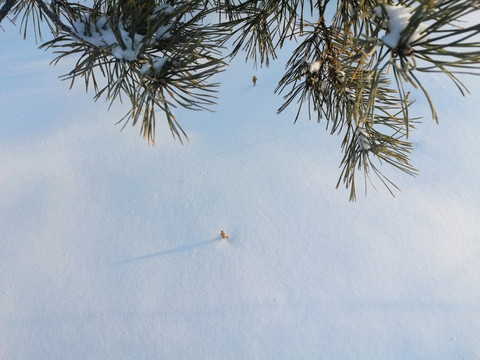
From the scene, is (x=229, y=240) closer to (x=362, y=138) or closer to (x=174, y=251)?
(x=174, y=251)

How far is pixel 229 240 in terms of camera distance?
80cm

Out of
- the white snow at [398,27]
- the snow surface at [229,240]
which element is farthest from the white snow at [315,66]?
the snow surface at [229,240]

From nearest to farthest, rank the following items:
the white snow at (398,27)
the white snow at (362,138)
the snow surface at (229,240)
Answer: the white snow at (398,27)
the white snow at (362,138)
the snow surface at (229,240)

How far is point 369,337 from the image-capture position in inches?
27.7

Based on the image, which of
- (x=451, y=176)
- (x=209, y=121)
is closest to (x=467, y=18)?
(x=451, y=176)

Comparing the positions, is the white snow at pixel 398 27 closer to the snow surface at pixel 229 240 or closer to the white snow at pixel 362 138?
the white snow at pixel 362 138

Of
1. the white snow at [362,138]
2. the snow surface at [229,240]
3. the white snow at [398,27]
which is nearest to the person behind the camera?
the white snow at [398,27]

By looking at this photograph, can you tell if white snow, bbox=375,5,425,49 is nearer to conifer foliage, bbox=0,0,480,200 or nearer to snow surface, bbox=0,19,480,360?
conifer foliage, bbox=0,0,480,200

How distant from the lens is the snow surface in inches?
28.0

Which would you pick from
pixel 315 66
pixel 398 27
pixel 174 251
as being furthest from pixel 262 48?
pixel 174 251

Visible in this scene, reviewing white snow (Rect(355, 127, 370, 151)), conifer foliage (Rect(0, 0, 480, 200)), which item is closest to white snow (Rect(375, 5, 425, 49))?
conifer foliage (Rect(0, 0, 480, 200))

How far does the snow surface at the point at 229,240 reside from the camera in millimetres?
710

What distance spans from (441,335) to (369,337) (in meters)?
0.14

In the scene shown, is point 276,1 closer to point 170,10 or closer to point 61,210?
point 170,10
